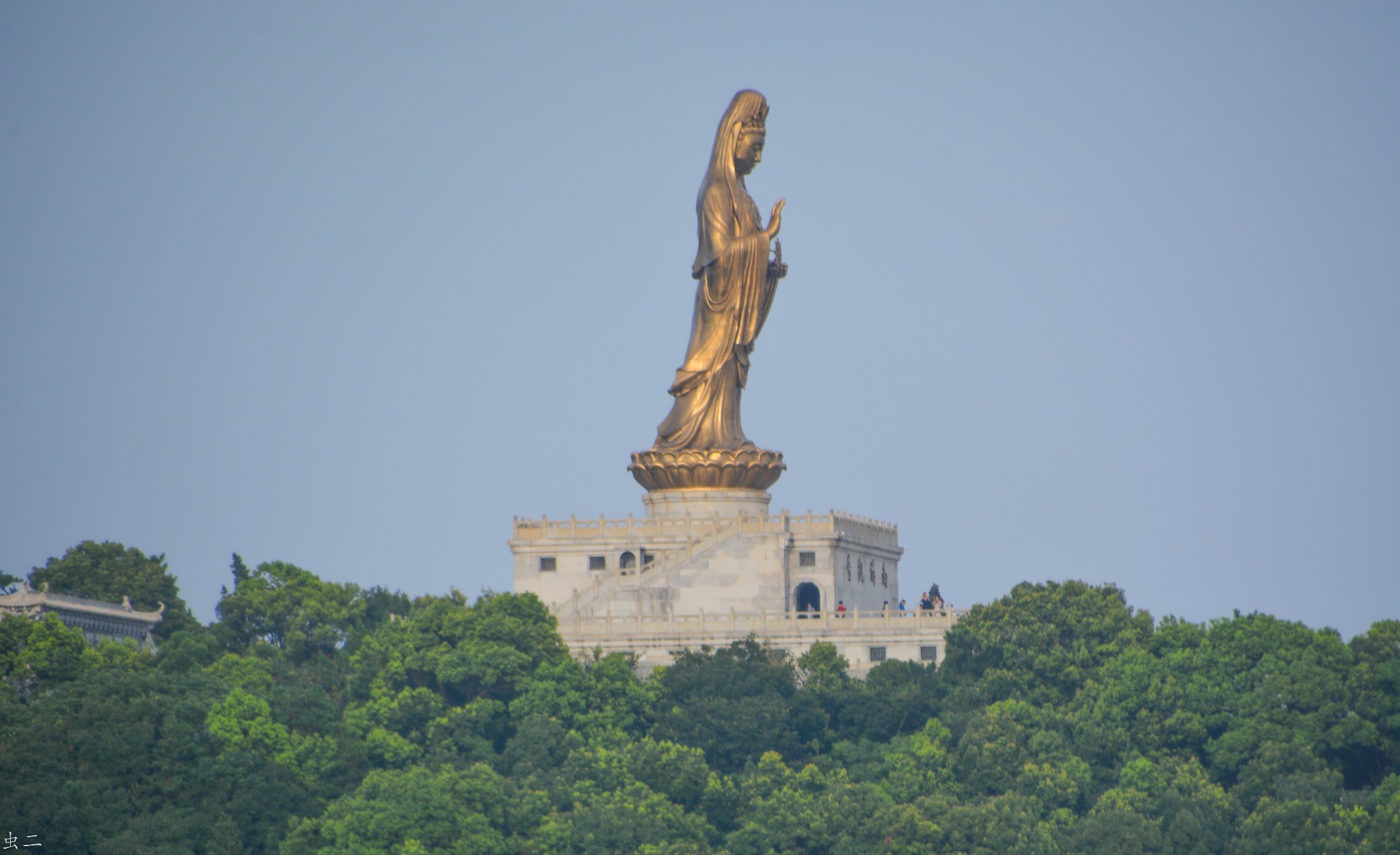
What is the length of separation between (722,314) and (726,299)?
1.55ft

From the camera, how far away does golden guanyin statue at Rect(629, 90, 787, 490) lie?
112m

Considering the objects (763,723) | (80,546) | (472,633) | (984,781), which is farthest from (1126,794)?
(80,546)

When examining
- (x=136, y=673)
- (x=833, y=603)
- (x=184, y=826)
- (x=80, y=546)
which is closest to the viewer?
(x=184, y=826)

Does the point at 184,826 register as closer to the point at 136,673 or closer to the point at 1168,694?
the point at 136,673

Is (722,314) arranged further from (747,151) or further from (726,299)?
(747,151)

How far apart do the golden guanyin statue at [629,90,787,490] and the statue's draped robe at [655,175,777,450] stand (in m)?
0.02

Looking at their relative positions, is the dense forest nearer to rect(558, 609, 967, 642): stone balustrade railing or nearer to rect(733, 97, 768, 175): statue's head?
rect(558, 609, 967, 642): stone balustrade railing

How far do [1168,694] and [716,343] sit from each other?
2080 cm

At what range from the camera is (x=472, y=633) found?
102 meters

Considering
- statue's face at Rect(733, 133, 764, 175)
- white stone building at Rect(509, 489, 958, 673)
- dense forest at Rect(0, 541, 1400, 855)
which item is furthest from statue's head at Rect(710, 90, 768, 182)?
dense forest at Rect(0, 541, 1400, 855)

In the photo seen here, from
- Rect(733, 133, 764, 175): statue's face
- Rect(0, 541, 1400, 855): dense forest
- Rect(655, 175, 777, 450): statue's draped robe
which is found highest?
Rect(733, 133, 764, 175): statue's face

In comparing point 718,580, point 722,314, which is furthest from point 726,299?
point 718,580

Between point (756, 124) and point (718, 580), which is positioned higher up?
point (756, 124)

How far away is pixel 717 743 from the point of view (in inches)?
3954
